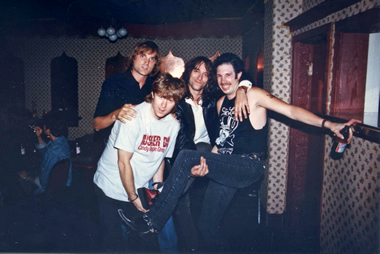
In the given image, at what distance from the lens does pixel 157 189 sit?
1.98 m

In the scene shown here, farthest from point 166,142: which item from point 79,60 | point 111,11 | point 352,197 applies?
point 79,60

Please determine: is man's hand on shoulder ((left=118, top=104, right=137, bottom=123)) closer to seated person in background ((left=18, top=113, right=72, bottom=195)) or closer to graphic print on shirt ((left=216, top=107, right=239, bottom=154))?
graphic print on shirt ((left=216, top=107, right=239, bottom=154))

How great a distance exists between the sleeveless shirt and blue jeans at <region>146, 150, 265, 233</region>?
0.09m

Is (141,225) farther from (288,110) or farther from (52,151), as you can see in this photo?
(52,151)

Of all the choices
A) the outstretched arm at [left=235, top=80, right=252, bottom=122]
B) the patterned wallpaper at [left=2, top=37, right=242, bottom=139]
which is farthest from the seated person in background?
the patterned wallpaper at [left=2, top=37, right=242, bottom=139]

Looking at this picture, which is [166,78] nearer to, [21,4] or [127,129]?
[127,129]

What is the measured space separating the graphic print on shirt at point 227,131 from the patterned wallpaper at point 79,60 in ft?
13.7

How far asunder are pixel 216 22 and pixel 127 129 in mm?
4146

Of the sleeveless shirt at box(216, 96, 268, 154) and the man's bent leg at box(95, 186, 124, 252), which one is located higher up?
the sleeveless shirt at box(216, 96, 268, 154)

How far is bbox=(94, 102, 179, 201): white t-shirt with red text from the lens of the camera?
1742 mm

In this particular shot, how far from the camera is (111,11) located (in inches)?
183

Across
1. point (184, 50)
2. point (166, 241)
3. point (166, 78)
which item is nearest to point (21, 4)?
point (184, 50)

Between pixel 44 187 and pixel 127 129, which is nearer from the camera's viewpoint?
pixel 127 129

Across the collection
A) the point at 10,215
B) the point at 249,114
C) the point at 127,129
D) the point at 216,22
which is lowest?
the point at 10,215
